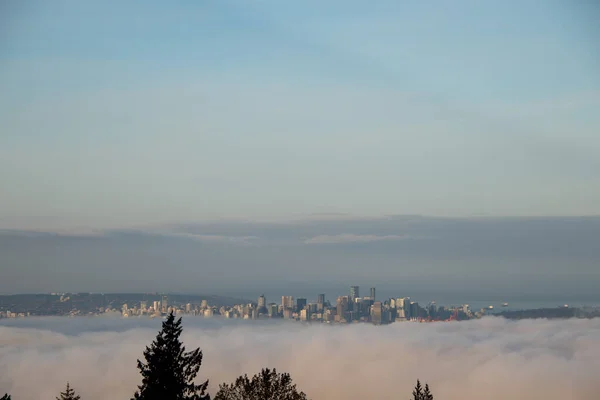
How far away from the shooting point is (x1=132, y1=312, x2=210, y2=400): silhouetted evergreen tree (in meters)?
45.3

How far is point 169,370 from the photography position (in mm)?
45656

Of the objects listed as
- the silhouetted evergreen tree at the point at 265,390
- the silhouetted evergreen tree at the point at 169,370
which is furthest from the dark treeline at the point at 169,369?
the silhouetted evergreen tree at the point at 265,390

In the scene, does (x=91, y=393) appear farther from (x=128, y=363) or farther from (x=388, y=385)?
(x=388, y=385)

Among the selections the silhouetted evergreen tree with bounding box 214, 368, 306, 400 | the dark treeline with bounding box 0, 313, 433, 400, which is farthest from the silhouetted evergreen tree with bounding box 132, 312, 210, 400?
the silhouetted evergreen tree with bounding box 214, 368, 306, 400

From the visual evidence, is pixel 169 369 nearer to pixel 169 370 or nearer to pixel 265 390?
pixel 169 370

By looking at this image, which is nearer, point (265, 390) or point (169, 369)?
point (169, 369)

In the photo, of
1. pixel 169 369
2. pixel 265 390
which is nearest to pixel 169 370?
pixel 169 369

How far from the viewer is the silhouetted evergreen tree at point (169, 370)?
1783 inches

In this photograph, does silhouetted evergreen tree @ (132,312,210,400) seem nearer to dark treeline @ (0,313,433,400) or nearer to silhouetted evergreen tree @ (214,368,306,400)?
dark treeline @ (0,313,433,400)

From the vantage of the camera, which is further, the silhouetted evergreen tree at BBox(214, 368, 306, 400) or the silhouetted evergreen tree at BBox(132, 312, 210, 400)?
the silhouetted evergreen tree at BBox(214, 368, 306, 400)

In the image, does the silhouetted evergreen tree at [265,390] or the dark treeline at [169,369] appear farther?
the silhouetted evergreen tree at [265,390]

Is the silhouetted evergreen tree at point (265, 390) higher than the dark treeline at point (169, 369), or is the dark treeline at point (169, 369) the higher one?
the dark treeline at point (169, 369)

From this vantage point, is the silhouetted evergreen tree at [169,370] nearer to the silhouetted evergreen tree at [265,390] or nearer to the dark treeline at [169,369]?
the dark treeline at [169,369]

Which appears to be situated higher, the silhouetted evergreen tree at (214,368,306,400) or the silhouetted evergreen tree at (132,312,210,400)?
the silhouetted evergreen tree at (132,312,210,400)
